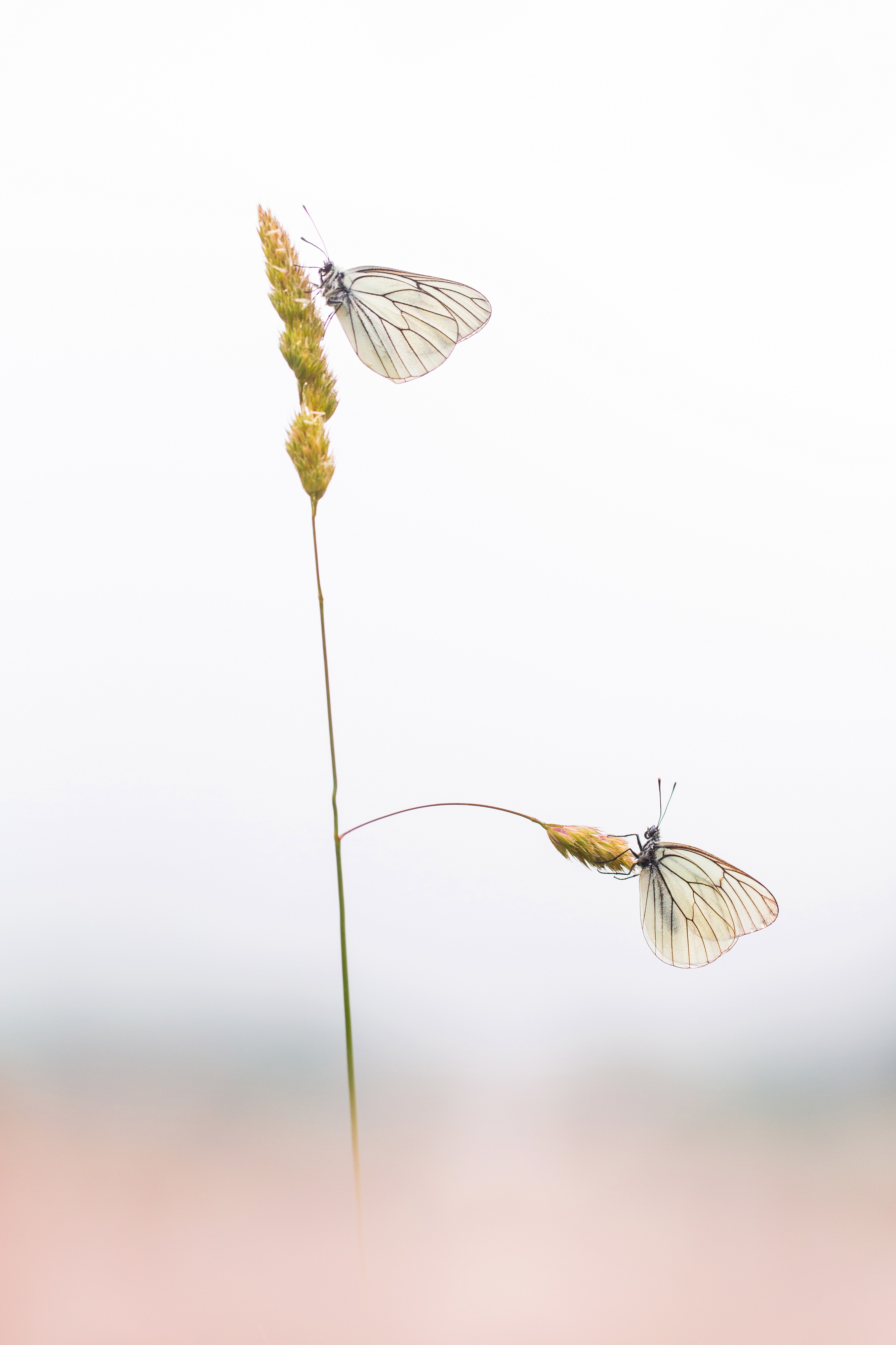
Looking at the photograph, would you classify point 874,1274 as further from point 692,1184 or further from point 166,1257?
point 166,1257

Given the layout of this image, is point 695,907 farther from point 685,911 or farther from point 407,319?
point 407,319

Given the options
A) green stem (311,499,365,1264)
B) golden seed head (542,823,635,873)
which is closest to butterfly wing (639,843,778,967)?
golden seed head (542,823,635,873)

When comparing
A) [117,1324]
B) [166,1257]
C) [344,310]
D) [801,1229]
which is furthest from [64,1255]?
[801,1229]

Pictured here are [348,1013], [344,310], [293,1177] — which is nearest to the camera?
[348,1013]

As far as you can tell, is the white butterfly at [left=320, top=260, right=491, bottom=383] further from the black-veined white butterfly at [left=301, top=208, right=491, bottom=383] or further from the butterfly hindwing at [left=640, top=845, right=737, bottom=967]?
the butterfly hindwing at [left=640, top=845, right=737, bottom=967]

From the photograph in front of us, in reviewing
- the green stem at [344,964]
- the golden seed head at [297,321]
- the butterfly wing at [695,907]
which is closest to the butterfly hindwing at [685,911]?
the butterfly wing at [695,907]

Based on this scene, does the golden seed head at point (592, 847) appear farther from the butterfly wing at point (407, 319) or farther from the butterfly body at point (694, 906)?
the butterfly wing at point (407, 319)
